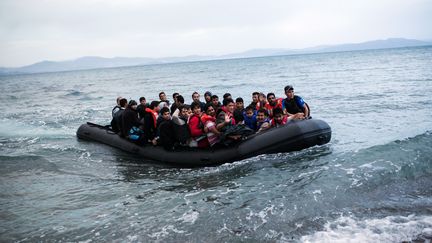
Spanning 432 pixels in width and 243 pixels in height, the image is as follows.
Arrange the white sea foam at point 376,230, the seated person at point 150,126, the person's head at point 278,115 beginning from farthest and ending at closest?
the seated person at point 150,126, the person's head at point 278,115, the white sea foam at point 376,230

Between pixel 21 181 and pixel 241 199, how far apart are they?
5.11m

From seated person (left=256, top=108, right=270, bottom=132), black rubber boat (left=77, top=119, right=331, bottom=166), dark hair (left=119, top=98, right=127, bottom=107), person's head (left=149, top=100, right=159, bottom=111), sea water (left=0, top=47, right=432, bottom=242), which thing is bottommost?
sea water (left=0, top=47, right=432, bottom=242)

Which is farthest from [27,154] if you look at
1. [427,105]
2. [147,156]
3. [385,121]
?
[427,105]

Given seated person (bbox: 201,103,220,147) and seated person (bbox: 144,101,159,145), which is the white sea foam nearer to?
seated person (bbox: 201,103,220,147)

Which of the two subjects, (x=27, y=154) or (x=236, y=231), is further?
(x=27, y=154)

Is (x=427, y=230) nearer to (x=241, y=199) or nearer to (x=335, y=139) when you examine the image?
A: (x=241, y=199)

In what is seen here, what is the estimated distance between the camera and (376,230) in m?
4.87

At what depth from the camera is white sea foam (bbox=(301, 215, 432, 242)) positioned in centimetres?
469

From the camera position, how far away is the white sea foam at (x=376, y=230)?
15.4 feet

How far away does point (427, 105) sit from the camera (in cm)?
1434

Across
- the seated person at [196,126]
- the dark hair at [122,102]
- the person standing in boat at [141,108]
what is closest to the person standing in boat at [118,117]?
the dark hair at [122,102]

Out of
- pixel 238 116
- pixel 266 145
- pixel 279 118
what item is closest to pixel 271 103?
pixel 279 118

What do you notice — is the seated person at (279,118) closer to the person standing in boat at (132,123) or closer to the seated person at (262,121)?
the seated person at (262,121)

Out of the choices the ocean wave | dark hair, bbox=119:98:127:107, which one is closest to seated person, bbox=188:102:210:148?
dark hair, bbox=119:98:127:107
